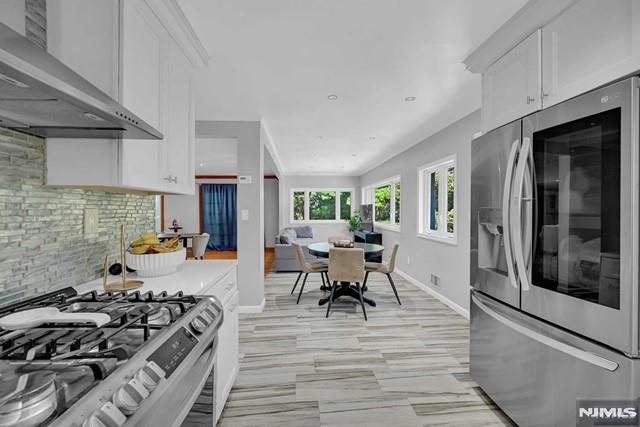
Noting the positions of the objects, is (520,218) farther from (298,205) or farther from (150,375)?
(298,205)

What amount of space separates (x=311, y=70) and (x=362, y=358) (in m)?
2.40

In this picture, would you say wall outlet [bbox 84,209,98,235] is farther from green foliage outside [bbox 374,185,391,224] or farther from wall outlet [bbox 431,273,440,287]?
green foliage outside [bbox 374,185,391,224]

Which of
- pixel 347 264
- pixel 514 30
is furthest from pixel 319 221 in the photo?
pixel 514 30

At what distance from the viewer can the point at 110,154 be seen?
4.40ft

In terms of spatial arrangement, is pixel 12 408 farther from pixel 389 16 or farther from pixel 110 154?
pixel 389 16

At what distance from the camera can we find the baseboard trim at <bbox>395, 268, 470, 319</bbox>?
3.77 meters

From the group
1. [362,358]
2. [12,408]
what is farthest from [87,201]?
[362,358]

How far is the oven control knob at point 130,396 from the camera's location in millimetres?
672

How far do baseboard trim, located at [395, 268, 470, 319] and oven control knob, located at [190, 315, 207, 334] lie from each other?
3.36 meters

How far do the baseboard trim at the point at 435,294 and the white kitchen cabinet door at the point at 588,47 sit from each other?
2.81 meters

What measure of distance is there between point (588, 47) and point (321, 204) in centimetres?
863

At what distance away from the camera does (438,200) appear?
15.4 ft

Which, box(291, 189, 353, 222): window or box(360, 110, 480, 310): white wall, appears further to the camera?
box(291, 189, 353, 222): window

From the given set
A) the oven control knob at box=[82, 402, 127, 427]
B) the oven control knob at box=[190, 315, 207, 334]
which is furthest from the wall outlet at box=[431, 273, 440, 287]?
the oven control knob at box=[82, 402, 127, 427]
